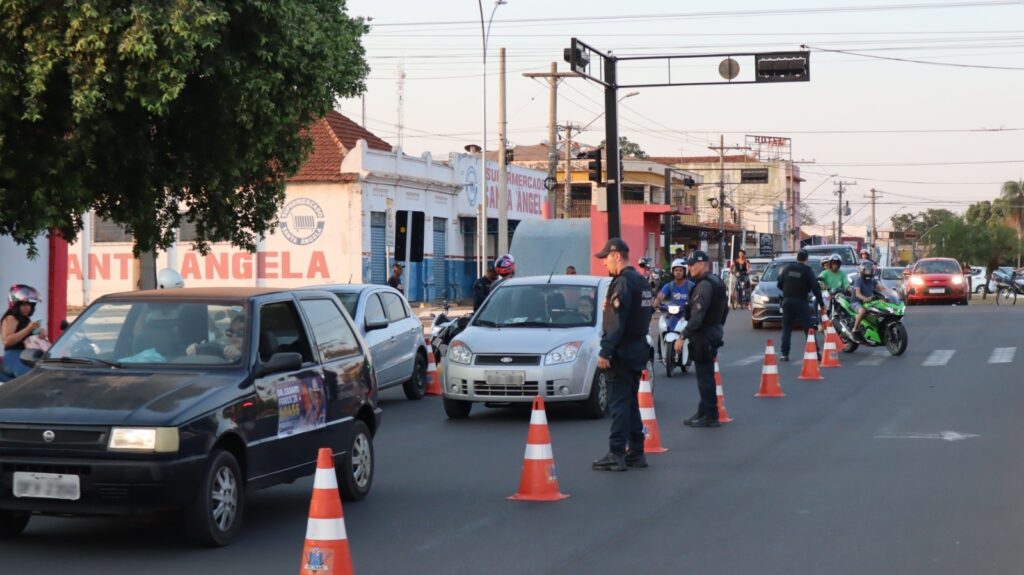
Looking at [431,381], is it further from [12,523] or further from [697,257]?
[12,523]

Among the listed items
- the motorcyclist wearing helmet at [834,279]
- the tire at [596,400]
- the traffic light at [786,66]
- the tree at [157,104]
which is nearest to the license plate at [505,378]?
the tire at [596,400]

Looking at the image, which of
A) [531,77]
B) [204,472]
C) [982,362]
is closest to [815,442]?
[204,472]

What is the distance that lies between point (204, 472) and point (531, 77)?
4377cm

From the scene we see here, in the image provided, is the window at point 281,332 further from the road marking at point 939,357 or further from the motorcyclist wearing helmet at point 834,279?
the motorcyclist wearing helmet at point 834,279

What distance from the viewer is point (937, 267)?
2020 inches

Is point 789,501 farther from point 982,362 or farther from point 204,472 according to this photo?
point 982,362

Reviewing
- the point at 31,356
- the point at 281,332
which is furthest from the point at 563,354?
the point at 31,356

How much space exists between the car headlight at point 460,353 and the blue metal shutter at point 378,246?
3041 cm

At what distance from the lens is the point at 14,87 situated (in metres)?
→ 15.4

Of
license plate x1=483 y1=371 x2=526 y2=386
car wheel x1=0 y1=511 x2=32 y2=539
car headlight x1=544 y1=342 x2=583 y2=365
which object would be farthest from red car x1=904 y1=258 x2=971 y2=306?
car wheel x1=0 y1=511 x2=32 y2=539

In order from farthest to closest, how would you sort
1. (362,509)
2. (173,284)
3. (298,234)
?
(298,234), (173,284), (362,509)

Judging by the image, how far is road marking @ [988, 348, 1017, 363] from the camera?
23.9 m

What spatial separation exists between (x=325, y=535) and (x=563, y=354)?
8.40 m

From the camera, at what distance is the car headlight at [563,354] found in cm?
1503
